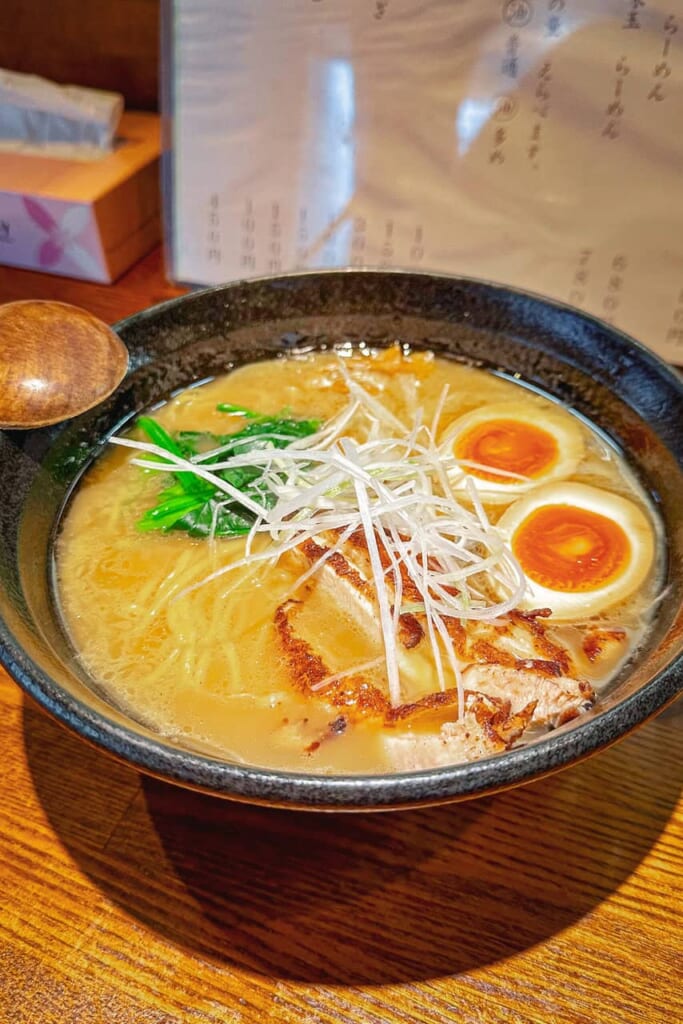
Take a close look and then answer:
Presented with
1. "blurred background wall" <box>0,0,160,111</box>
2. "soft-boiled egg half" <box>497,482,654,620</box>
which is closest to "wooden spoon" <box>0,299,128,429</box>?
"soft-boiled egg half" <box>497,482,654,620</box>

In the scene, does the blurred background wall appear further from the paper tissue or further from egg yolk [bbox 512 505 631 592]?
egg yolk [bbox 512 505 631 592]

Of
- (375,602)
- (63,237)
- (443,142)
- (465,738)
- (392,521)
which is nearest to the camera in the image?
(465,738)


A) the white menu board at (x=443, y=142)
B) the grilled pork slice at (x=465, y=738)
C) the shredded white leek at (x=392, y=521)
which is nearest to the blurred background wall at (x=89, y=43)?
the white menu board at (x=443, y=142)

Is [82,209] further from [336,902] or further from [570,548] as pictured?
[336,902]

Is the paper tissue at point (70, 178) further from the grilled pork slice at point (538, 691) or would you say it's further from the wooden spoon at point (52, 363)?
the grilled pork slice at point (538, 691)

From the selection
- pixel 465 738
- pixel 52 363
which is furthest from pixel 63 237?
pixel 465 738

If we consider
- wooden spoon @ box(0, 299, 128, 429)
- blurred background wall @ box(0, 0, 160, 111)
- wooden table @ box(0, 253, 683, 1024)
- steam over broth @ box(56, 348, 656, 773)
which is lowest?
wooden table @ box(0, 253, 683, 1024)
